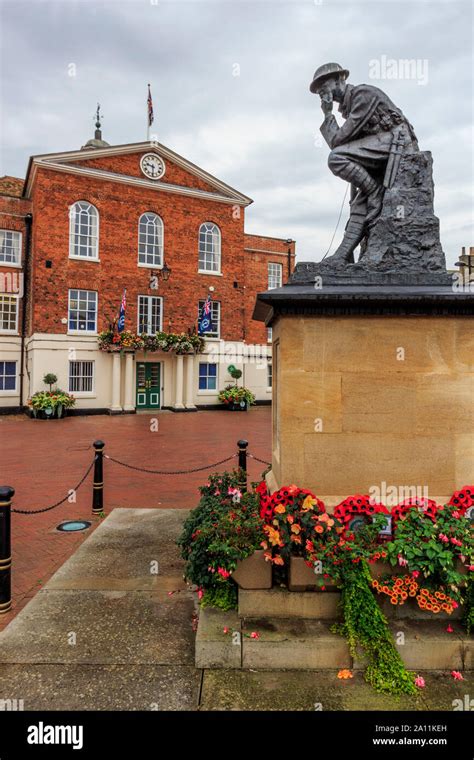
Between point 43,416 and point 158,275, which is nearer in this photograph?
point 43,416

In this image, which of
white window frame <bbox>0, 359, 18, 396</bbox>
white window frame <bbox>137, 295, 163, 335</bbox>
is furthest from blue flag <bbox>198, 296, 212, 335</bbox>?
white window frame <bbox>0, 359, 18, 396</bbox>

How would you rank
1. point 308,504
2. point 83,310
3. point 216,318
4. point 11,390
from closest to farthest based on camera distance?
1. point 308,504
2. point 11,390
3. point 83,310
4. point 216,318

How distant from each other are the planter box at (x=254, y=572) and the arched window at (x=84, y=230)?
23005 mm

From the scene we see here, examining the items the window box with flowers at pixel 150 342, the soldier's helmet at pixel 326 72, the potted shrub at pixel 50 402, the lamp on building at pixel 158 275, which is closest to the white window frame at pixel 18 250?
the window box with flowers at pixel 150 342

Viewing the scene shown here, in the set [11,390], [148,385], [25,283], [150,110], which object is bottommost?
[11,390]

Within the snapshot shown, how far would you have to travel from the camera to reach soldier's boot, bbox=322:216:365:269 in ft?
14.3

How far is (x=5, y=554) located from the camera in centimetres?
419

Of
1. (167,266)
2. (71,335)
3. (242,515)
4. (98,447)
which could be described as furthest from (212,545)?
(167,266)

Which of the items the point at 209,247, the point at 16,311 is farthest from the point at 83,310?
the point at 209,247

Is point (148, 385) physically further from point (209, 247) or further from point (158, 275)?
point (209, 247)

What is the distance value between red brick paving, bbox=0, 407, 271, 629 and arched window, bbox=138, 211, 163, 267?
9.18 metres

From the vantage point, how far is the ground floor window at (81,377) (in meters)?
23.4

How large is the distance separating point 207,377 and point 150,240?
8.36 meters

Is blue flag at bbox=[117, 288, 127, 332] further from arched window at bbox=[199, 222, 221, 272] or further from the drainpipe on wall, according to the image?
arched window at bbox=[199, 222, 221, 272]
